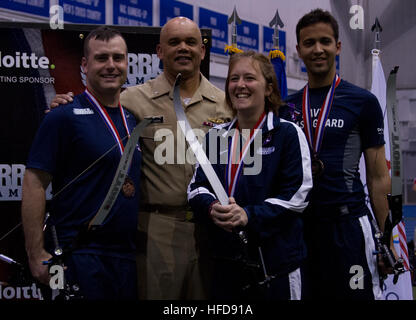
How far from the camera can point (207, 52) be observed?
118 inches

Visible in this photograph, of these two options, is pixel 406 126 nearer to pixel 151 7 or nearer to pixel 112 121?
pixel 151 7

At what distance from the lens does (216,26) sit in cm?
516

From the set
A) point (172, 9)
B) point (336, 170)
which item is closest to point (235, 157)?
point (336, 170)

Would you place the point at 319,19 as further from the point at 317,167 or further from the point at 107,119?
the point at 107,119

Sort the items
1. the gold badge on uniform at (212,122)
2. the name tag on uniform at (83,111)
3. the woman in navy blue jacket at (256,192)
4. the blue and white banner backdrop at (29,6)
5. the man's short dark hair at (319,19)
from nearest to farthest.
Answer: the woman in navy blue jacket at (256,192), the name tag on uniform at (83,111), the man's short dark hair at (319,19), the gold badge on uniform at (212,122), the blue and white banner backdrop at (29,6)

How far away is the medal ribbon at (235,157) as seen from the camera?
6.38ft

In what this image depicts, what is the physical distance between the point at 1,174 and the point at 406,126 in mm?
6421

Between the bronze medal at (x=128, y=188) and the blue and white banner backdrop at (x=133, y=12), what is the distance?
279 cm

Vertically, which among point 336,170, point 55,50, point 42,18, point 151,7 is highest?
point 151,7

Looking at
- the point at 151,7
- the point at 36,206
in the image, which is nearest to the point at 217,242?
the point at 36,206

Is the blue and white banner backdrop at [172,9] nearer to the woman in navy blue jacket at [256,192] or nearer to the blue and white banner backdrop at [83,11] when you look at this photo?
the blue and white banner backdrop at [83,11]

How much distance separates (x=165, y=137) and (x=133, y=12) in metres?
2.58

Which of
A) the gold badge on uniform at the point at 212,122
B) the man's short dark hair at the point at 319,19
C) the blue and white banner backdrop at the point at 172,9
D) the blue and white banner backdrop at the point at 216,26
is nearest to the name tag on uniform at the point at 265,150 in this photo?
the gold badge on uniform at the point at 212,122

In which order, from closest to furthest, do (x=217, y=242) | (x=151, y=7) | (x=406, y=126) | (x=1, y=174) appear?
(x=217, y=242), (x=1, y=174), (x=151, y=7), (x=406, y=126)
